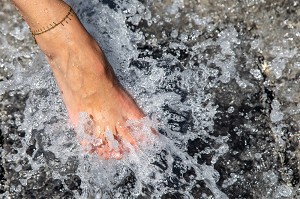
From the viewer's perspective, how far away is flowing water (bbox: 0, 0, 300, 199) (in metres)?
1.68

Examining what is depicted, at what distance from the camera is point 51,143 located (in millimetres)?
1805

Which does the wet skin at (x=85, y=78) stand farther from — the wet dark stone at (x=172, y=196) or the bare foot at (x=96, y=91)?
the wet dark stone at (x=172, y=196)

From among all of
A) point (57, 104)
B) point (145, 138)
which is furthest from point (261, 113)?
point (57, 104)

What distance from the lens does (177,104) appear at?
1795 mm

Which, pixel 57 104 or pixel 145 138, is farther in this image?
pixel 57 104

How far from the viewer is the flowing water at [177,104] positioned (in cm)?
168

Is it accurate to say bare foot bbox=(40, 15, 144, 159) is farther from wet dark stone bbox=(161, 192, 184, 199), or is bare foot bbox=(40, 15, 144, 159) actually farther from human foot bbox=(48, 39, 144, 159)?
wet dark stone bbox=(161, 192, 184, 199)

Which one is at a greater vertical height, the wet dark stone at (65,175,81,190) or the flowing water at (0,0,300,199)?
the flowing water at (0,0,300,199)

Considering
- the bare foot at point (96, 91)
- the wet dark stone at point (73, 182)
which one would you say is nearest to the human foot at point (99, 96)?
the bare foot at point (96, 91)

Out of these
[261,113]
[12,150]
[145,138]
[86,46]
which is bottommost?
[12,150]

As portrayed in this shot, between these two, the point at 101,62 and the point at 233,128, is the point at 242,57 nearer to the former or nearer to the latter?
the point at 233,128

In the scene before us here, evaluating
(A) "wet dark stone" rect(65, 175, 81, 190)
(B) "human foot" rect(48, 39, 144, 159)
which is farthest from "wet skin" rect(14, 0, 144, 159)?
(A) "wet dark stone" rect(65, 175, 81, 190)

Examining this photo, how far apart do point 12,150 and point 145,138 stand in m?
0.44

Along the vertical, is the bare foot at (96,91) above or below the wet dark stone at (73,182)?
above
